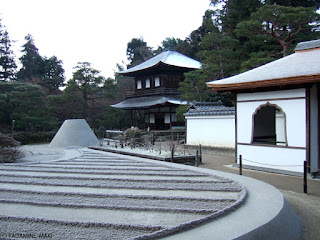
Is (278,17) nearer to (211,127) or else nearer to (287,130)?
(211,127)

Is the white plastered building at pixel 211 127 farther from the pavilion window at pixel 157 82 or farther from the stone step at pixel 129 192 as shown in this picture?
the pavilion window at pixel 157 82

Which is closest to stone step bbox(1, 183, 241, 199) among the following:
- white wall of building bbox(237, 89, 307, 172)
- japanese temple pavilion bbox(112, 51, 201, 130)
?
white wall of building bbox(237, 89, 307, 172)

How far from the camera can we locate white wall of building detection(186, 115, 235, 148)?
11859 mm

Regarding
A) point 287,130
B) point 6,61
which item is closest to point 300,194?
point 287,130

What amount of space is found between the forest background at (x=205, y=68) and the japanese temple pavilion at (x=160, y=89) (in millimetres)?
2202

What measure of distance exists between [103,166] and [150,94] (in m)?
18.4

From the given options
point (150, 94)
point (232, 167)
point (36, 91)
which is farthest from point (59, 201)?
point (150, 94)

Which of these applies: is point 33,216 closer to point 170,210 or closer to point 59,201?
point 59,201

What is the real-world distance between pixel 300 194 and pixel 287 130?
7.89ft

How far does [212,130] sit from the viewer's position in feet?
41.5

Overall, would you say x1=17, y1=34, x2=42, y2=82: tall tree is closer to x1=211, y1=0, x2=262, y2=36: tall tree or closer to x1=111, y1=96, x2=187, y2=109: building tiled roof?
x1=111, y1=96, x2=187, y2=109: building tiled roof

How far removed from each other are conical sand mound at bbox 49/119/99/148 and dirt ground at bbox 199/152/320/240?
20.8ft

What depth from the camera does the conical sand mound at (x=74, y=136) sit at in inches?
526

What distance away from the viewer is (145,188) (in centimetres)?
479
